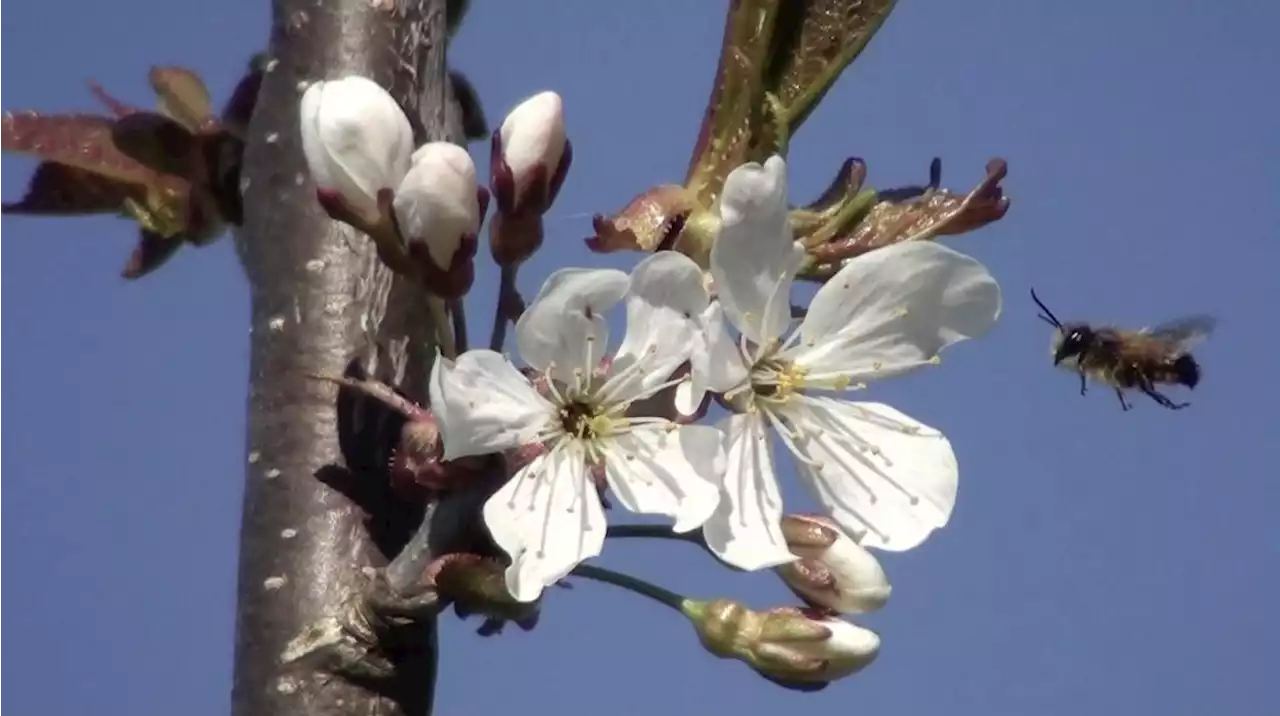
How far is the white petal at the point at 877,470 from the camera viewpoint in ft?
3.45

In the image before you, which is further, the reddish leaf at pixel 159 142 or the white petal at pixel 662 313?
the reddish leaf at pixel 159 142

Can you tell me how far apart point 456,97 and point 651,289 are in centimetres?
54

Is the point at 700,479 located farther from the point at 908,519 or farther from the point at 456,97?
the point at 456,97

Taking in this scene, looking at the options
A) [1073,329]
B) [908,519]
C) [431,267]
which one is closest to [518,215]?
[431,267]

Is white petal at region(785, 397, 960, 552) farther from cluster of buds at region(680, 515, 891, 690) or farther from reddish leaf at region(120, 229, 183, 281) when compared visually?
reddish leaf at region(120, 229, 183, 281)

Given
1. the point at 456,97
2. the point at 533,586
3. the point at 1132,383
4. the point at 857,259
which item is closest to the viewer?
the point at 533,586

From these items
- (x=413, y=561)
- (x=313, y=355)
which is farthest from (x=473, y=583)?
(x=313, y=355)

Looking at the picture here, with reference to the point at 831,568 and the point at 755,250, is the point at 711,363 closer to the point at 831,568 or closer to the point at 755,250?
the point at 755,250

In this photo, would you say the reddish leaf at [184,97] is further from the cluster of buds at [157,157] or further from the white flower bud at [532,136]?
the white flower bud at [532,136]

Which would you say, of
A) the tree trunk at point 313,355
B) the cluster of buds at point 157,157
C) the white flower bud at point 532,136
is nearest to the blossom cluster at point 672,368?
the white flower bud at point 532,136

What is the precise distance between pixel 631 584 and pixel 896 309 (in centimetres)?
26

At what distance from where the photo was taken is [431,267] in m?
0.95

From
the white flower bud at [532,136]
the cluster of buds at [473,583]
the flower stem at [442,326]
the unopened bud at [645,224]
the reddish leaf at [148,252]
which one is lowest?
the cluster of buds at [473,583]

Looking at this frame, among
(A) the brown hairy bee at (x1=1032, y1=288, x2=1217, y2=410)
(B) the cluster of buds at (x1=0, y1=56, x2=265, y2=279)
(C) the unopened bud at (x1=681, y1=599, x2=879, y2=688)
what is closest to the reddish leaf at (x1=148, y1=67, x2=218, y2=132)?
(B) the cluster of buds at (x1=0, y1=56, x2=265, y2=279)
